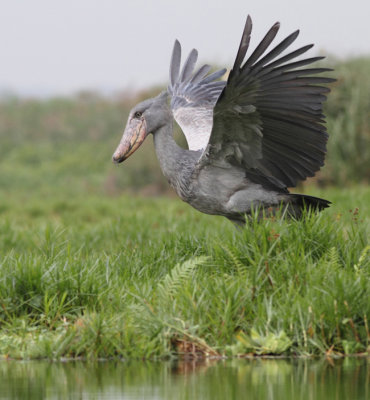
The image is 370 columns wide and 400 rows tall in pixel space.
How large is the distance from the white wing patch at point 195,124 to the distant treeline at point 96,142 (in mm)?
6829

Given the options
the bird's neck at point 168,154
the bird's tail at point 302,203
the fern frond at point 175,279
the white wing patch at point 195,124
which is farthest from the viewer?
the white wing patch at point 195,124

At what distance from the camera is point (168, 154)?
21.7ft

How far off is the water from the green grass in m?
0.17

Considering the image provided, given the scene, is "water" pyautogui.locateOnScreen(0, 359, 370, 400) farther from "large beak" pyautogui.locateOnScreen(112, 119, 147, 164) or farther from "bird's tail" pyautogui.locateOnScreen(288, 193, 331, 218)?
"large beak" pyautogui.locateOnScreen(112, 119, 147, 164)

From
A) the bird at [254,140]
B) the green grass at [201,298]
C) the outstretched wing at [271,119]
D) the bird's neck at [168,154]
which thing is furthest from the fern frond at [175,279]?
the bird's neck at [168,154]

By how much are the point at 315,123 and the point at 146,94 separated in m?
13.1

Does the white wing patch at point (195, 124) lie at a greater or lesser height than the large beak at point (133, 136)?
greater

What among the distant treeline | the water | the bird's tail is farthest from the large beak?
the distant treeline

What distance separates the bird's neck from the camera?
651 centimetres

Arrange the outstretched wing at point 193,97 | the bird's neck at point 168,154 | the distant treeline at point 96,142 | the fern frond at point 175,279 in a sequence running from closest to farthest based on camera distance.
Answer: the fern frond at point 175,279 < the bird's neck at point 168,154 < the outstretched wing at point 193,97 < the distant treeline at point 96,142

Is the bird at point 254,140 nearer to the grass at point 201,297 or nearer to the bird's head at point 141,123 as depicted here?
the bird's head at point 141,123

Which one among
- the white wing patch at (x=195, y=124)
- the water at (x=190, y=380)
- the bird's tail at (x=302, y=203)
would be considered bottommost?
the water at (x=190, y=380)

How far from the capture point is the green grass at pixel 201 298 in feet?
14.6

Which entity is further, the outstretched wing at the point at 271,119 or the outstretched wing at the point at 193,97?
the outstretched wing at the point at 193,97
